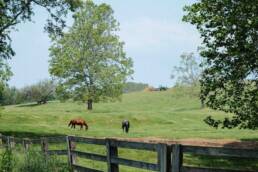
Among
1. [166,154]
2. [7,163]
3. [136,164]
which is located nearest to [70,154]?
[7,163]

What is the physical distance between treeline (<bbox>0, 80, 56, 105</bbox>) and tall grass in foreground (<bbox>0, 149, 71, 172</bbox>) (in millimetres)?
114263

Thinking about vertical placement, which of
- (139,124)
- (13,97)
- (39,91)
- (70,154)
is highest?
(39,91)

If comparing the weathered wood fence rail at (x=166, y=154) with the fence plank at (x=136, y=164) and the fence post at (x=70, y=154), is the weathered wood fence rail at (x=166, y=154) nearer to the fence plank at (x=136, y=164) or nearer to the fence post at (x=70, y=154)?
the fence plank at (x=136, y=164)

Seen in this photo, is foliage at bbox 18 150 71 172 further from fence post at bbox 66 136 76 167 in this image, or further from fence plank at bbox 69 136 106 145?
fence plank at bbox 69 136 106 145

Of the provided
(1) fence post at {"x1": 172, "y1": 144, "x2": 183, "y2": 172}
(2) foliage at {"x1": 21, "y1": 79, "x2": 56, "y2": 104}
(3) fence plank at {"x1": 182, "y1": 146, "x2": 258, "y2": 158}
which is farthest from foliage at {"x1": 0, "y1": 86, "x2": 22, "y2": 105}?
(3) fence plank at {"x1": 182, "y1": 146, "x2": 258, "y2": 158}

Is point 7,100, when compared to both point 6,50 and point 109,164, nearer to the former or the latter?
point 6,50

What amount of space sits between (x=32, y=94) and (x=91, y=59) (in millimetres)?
70393

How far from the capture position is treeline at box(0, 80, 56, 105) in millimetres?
137525

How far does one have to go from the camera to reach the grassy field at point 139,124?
85.1ft

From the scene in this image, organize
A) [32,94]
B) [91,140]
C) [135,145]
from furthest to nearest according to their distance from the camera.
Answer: [32,94] < [91,140] < [135,145]

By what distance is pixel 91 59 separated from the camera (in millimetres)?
78875

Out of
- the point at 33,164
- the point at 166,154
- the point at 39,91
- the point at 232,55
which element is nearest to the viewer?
the point at 166,154

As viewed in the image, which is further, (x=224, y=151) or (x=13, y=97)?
(x=13, y=97)

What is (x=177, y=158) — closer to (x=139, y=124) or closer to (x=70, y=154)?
(x=70, y=154)
